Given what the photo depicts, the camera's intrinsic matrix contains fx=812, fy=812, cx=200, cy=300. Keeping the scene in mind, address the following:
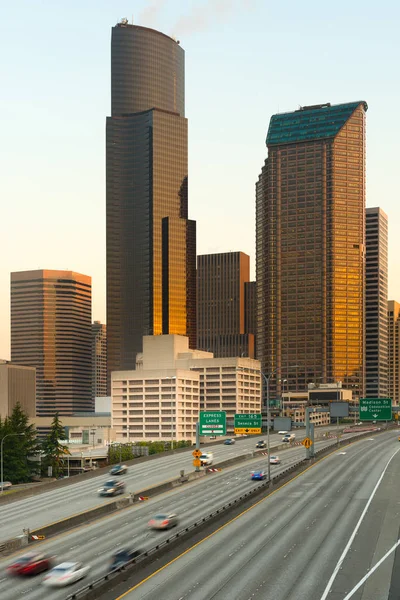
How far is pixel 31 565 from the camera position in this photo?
5212cm

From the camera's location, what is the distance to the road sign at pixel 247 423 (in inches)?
4579

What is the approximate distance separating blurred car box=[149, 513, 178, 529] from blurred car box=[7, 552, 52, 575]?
14.9 metres

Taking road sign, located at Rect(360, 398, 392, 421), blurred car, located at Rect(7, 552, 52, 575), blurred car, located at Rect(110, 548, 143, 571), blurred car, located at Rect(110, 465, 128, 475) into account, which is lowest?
blurred car, located at Rect(110, 465, 128, 475)

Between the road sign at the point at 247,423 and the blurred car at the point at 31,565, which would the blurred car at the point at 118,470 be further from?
the blurred car at the point at 31,565

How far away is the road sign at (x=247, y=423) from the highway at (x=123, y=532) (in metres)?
10.8

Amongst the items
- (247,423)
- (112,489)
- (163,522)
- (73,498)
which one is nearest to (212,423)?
(247,423)

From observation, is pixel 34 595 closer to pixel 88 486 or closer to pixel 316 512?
pixel 316 512

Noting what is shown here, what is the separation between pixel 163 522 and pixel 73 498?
87.4ft

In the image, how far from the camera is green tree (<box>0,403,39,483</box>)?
15856 cm

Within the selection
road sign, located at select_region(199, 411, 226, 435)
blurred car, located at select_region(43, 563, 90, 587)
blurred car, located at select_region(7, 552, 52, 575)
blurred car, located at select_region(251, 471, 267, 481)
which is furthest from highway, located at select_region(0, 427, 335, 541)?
blurred car, located at select_region(43, 563, 90, 587)

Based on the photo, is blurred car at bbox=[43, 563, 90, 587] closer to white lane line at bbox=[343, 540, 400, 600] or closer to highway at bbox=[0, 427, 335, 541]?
white lane line at bbox=[343, 540, 400, 600]

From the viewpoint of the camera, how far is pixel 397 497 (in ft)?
276

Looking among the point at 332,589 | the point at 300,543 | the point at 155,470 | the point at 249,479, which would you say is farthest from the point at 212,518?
the point at 155,470

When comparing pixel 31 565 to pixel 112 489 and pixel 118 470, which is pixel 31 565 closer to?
pixel 112 489
